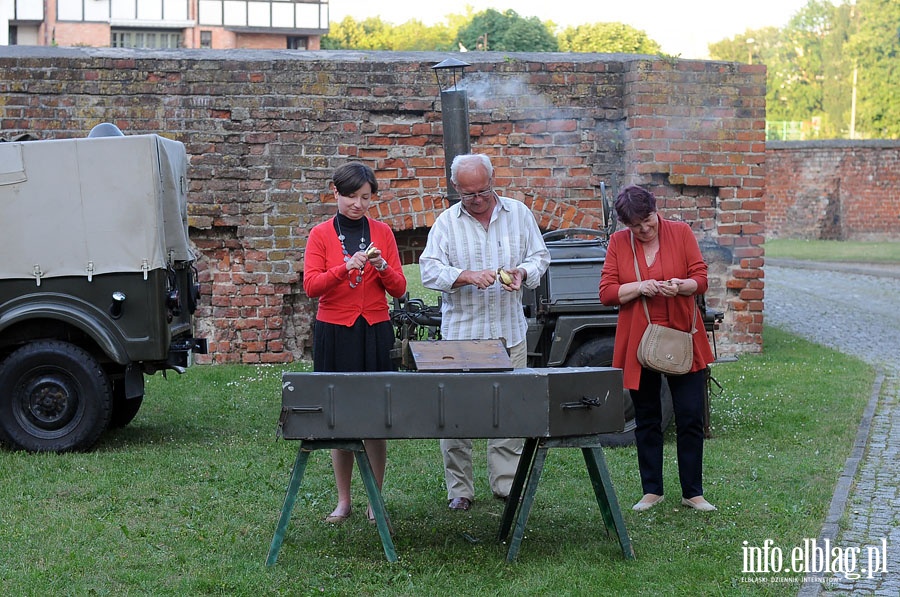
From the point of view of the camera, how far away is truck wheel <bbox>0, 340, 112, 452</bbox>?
27.1 feet

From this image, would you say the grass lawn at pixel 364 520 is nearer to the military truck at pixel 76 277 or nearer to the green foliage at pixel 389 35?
the military truck at pixel 76 277

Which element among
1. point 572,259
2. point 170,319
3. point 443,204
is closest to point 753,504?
point 572,259

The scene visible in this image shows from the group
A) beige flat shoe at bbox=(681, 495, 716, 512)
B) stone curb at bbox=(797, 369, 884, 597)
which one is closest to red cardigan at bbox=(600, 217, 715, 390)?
beige flat shoe at bbox=(681, 495, 716, 512)

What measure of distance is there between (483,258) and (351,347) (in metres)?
0.84

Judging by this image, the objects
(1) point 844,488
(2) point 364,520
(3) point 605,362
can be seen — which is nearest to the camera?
(2) point 364,520

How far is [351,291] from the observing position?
6.05 m

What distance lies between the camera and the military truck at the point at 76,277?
27.2 feet

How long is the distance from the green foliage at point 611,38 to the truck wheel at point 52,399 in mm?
53266

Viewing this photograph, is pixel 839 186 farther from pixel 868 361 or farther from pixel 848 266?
pixel 868 361

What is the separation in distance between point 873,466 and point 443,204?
19.2 ft

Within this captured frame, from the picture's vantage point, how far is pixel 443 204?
12.4 m

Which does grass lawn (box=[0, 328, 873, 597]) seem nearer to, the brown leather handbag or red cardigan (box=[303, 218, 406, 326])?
the brown leather handbag

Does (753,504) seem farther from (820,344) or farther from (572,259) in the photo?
(820,344)

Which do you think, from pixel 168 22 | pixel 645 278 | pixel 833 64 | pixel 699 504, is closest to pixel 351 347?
pixel 645 278
